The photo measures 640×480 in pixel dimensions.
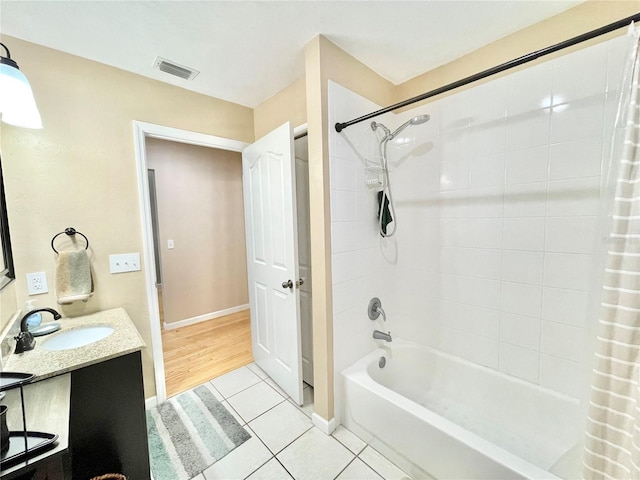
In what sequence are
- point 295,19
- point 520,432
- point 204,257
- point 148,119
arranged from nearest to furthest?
point 295,19 < point 520,432 < point 148,119 < point 204,257

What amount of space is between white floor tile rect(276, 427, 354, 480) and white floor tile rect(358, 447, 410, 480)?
0.29 ft

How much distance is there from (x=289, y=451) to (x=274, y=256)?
1.22 m

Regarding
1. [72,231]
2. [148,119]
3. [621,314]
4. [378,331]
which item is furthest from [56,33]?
[621,314]

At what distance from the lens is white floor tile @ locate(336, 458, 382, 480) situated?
1.35 meters

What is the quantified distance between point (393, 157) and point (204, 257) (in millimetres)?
2765

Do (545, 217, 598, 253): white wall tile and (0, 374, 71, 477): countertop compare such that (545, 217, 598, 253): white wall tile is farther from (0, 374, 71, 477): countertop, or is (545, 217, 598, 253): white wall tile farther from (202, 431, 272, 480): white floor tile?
(0, 374, 71, 477): countertop

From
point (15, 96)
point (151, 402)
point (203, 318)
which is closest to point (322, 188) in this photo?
point (15, 96)

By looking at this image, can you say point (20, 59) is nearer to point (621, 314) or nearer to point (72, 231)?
point (72, 231)

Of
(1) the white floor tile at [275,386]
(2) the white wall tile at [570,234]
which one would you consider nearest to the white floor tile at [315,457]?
(1) the white floor tile at [275,386]

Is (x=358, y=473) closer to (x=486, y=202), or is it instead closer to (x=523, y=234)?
(x=523, y=234)

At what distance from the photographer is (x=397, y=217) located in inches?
80.4

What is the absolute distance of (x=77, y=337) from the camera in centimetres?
139

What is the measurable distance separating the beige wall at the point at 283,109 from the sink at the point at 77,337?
170 centimetres

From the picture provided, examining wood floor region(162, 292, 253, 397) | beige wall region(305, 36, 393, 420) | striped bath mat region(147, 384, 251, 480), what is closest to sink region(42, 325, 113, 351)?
striped bath mat region(147, 384, 251, 480)
